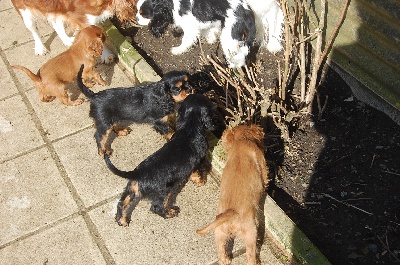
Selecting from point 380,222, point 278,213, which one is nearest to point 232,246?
point 278,213

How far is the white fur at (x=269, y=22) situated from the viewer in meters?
5.55

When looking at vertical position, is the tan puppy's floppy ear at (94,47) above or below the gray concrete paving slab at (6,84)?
above

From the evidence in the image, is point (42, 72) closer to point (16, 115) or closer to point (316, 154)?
point (16, 115)

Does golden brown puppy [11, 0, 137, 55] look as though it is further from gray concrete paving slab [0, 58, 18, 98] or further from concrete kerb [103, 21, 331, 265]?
concrete kerb [103, 21, 331, 265]

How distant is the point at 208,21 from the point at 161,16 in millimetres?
645

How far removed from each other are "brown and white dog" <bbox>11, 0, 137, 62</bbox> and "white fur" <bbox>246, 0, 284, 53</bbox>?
174 cm

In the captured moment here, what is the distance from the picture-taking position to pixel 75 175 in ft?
16.0

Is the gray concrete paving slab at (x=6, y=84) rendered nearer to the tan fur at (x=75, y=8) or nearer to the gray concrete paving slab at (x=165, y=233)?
the tan fur at (x=75, y=8)

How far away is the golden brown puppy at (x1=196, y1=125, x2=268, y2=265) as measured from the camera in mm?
3684

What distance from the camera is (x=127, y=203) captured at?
4219 millimetres

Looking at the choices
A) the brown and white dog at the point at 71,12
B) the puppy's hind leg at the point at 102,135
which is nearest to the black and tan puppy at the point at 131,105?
the puppy's hind leg at the point at 102,135

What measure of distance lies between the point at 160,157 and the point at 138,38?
120 inches

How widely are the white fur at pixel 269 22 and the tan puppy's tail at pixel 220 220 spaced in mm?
2821

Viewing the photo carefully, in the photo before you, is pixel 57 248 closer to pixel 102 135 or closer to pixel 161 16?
pixel 102 135
